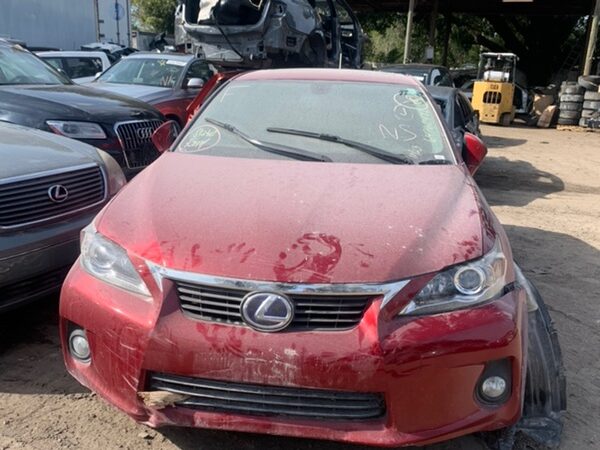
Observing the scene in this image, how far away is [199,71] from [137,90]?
1594mm

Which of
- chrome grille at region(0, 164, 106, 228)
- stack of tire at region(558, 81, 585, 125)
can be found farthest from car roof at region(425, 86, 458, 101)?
stack of tire at region(558, 81, 585, 125)

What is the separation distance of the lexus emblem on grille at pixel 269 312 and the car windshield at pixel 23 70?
15.2 feet

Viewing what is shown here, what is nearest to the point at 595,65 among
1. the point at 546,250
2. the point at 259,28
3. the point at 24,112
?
the point at 259,28

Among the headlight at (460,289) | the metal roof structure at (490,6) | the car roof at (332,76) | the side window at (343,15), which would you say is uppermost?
the metal roof structure at (490,6)

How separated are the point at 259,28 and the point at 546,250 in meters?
6.30

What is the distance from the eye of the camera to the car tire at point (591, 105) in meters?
16.8

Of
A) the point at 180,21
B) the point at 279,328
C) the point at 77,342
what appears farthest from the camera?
the point at 180,21

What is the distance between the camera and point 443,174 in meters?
3.07

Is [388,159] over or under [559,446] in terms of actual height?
over

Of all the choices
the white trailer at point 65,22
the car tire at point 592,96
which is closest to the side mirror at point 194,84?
the white trailer at point 65,22

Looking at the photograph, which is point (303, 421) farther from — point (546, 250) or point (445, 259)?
point (546, 250)

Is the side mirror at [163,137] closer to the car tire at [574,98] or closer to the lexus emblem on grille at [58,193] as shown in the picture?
the lexus emblem on grille at [58,193]

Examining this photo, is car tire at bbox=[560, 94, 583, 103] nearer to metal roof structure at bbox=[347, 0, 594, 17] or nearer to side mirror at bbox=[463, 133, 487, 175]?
metal roof structure at bbox=[347, 0, 594, 17]

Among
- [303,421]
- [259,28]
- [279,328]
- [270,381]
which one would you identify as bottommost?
[303,421]
